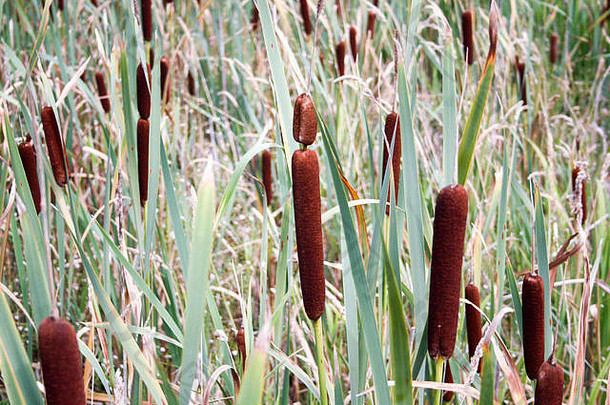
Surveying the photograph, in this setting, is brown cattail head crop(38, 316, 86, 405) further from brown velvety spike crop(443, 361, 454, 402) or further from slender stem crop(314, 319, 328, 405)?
brown velvety spike crop(443, 361, 454, 402)

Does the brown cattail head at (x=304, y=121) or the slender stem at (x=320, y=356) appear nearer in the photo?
the brown cattail head at (x=304, y=121)

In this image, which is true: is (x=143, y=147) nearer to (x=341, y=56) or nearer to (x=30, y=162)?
(x=30, y=162)

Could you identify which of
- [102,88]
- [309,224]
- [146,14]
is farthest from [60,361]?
[102,88]

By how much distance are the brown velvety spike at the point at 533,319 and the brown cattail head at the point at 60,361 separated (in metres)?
0.41

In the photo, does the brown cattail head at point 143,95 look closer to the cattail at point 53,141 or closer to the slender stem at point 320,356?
the cattail at point 53,141

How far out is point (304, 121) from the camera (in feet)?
1.98

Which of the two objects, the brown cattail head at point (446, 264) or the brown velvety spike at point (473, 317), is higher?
the brown cattail head at point (446, 264)

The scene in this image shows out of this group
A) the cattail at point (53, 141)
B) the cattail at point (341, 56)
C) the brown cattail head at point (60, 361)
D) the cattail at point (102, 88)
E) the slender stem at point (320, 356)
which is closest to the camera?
the brown cattail head at point (60, 361)

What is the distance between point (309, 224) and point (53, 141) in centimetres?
53

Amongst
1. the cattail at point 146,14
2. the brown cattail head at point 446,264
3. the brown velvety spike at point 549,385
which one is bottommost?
the brown velvety spike at point 549,385

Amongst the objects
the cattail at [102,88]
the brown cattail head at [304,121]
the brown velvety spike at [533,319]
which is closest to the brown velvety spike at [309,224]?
the brown cattail head at [304,121]

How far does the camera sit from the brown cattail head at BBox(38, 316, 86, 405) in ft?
1.39

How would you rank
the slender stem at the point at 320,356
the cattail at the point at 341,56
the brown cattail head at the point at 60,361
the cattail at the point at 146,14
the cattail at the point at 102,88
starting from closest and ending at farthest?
the brown cattail head at the point at 60,361 < the slender stem at the point at 320,356 < the cattail at the point at 146,14 < the cattail at the point at 341,56 < the cattail at the point at 102,88

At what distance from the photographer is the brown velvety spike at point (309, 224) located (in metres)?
0.59
